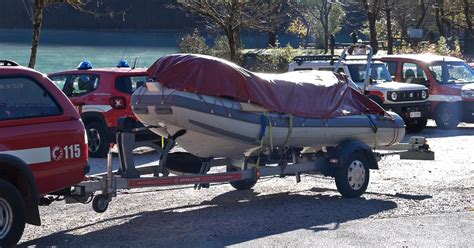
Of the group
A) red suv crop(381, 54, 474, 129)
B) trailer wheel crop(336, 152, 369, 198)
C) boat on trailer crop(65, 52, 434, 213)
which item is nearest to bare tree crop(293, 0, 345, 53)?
red suv crop(381, 54, 474, 129)

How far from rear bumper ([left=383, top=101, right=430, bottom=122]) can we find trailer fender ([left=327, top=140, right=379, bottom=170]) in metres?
8.19

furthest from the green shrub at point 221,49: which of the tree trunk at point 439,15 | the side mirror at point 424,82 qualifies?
the tree trunk at point 439,15

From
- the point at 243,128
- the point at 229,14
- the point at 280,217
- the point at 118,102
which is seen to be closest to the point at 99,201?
the point at 243,128

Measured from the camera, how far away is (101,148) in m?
16.0

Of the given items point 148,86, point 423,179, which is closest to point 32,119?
point 148,86

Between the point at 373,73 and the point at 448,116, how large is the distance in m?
2.35

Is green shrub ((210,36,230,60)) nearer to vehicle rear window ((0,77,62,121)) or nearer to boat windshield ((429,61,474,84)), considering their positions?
boat windshield ((429,61,474,84))

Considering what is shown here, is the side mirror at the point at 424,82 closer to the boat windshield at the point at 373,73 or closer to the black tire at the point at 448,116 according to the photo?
the black tire at the point at 448,116

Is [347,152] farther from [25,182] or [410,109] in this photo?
[410,109]

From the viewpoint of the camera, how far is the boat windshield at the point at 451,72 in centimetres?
2130

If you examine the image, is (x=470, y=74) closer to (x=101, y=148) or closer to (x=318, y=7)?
(x=101, y=148)

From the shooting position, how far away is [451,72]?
21.5 m

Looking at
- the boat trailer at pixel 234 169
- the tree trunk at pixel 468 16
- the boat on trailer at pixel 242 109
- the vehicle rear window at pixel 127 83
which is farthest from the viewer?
the tree trunk at pixel 468 16

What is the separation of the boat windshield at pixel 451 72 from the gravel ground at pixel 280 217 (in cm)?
806
